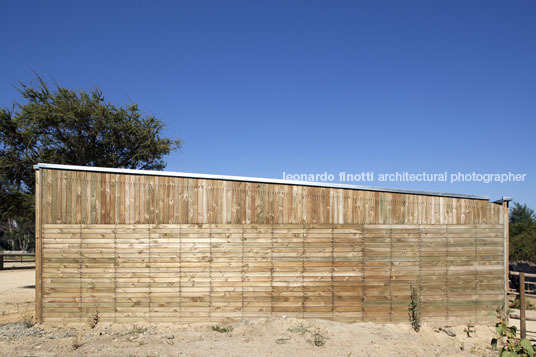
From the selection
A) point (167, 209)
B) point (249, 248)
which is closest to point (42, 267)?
point (167, 209)

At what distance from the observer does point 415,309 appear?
8734mm

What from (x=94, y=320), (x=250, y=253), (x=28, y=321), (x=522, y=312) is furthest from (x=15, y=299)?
(x=522, y=312)

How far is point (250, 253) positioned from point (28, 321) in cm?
533

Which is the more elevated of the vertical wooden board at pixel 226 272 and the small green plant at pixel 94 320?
the vertical wooden board at pixel 226 272

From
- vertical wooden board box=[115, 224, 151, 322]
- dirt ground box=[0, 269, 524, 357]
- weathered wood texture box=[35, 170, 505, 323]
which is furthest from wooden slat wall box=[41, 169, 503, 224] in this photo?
dirt ground box=[0, 269, 524, 357]

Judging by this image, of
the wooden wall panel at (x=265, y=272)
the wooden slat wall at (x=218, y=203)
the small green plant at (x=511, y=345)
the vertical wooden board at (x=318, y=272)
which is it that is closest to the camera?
the small green plant at (x=511, y=345)

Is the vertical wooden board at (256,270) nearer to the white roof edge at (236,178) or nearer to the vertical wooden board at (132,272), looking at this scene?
the white roof edge at (236,178)

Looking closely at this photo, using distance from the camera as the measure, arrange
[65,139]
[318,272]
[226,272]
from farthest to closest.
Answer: [65,139]
[318,272]
[226,272]

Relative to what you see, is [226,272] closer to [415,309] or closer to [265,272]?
[265,272]

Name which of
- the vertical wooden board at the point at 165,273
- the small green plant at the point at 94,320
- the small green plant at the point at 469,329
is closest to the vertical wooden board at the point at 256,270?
the vertical wooden board at the point at 165,273

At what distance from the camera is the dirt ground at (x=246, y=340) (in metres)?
7.09

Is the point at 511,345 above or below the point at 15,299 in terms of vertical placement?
above

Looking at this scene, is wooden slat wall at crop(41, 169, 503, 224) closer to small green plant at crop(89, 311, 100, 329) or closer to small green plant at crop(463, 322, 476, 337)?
small green plant at crop(89, 311, 100, 329)

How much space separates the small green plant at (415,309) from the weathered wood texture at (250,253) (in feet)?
0.47
